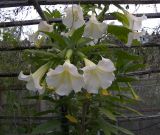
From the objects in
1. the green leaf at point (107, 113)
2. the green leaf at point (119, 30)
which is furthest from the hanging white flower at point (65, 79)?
the green leaf at point (107, 113)

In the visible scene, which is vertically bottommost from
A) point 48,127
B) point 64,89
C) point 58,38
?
point 48,127

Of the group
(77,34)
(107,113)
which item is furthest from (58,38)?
(107,113)

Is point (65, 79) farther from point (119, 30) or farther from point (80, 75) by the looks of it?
point (119, 30)

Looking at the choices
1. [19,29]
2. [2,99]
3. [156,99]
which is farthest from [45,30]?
[156,99]

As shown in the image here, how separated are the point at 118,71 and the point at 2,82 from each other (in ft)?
6.01

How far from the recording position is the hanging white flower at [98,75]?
1.55m

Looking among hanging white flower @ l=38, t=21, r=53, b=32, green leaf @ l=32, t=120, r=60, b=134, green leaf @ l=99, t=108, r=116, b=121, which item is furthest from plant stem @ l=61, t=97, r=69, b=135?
hanging white flower @ l=38, t=21, r=53, b=32

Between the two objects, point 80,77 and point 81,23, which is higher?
point 81,23

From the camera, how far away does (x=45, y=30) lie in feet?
6.11

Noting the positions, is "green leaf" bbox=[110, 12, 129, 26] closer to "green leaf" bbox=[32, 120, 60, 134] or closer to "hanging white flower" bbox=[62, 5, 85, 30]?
"hanging white flower" bbox=[62, 5, 85, 30]

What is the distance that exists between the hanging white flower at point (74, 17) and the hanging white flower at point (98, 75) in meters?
0.21

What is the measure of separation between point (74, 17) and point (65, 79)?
269 millimetres

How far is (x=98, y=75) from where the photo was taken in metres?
1.57

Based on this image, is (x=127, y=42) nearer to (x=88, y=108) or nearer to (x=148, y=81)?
(x=88, y=108)
